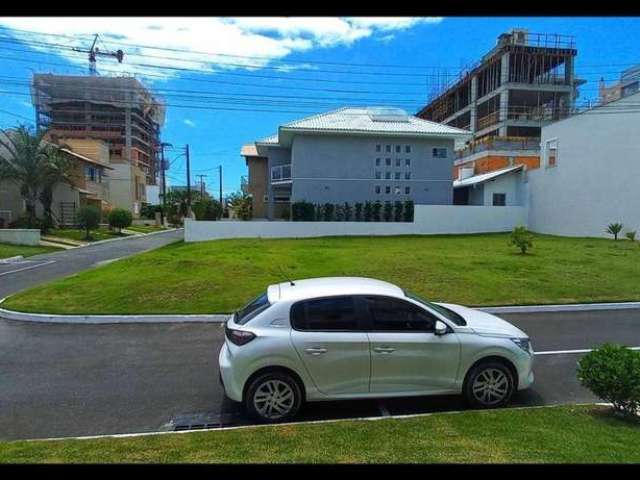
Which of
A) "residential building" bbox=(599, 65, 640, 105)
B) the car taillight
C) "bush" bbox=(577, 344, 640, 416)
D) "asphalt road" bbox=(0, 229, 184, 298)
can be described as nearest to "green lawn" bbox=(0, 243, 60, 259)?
"asphalt road" bbox=(0, 229, 184, 298)

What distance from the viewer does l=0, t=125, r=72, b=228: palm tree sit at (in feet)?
103

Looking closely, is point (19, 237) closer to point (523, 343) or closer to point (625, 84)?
point (523, 343)

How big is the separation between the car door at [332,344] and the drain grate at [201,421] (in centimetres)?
107

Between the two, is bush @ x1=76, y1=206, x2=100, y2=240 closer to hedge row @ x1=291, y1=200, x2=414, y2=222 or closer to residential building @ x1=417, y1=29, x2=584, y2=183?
hedge row @ x1=291, y1=200, x2=414, y2=222

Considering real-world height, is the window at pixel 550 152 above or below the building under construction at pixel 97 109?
below

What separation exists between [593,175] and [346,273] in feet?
63.8

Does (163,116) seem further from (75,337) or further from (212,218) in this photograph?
(75,337)

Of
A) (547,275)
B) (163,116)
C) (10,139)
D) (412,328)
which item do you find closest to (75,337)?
(412,328)

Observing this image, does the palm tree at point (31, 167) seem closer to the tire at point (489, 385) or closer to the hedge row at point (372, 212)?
the hedge row at point (372, 212)

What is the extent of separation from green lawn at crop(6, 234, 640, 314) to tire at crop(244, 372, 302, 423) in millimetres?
5307

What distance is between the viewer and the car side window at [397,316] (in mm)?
4895

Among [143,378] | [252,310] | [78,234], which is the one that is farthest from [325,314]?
[78,234]

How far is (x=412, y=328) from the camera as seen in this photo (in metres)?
4.91


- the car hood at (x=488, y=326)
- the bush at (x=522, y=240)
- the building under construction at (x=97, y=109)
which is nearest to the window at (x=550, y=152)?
the bush at (x=522, y=240)
